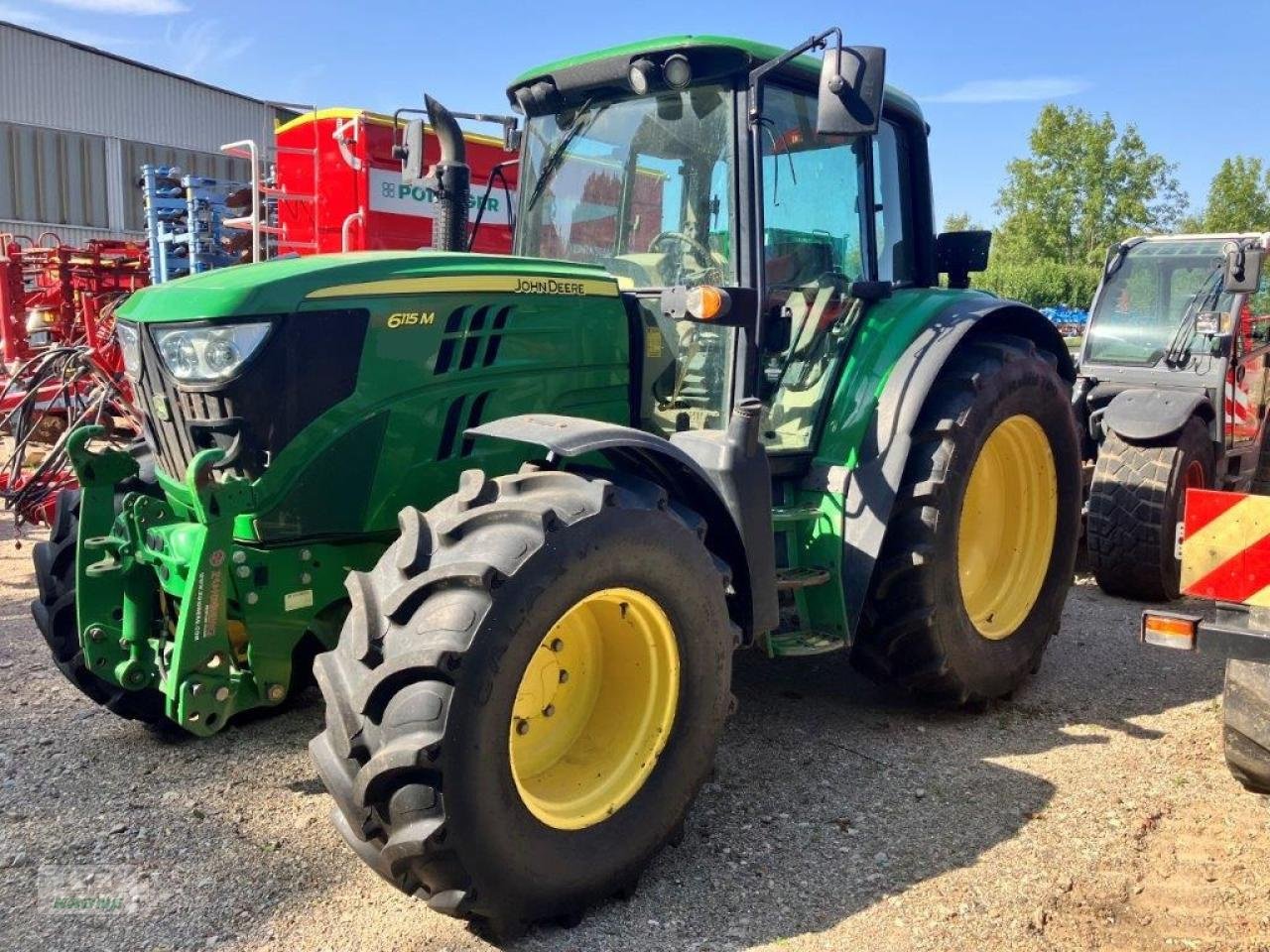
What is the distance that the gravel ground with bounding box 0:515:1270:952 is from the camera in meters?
2.67

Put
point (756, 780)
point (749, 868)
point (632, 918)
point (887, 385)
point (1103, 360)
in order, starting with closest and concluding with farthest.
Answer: point (632, 918), point (749, 868), point (756, 780), point (887, 385), point (1103, 360)

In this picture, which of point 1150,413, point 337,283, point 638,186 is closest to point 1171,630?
point 638,186

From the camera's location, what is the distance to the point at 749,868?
2959mm

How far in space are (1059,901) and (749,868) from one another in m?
0.80

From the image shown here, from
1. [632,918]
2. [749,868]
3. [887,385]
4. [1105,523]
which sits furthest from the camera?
[1105,523]

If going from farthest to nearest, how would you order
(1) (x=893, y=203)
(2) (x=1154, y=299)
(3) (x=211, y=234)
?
Result: (3) (x=211, y=234)
(2) (x=1154, y=299)
(1) (x=893, y=203)

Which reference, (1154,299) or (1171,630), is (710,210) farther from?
(1154,299)

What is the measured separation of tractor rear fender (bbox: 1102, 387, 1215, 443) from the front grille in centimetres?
436

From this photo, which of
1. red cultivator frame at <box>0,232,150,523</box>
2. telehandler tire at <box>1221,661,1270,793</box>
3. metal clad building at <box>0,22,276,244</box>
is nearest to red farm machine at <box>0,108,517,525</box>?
red cultivator frame at <box>0,232,150,523</box>

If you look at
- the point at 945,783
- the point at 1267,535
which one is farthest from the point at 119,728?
the point at 1267,535

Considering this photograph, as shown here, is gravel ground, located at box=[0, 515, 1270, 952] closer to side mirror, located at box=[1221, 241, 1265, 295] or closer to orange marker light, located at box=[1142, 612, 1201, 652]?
orange marker light, located at box=[1142, 612, 1201, 652]

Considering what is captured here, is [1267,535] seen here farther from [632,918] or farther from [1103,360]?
[1103,360]

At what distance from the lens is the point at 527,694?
2791 millimetres

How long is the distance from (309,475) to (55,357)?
583cm
